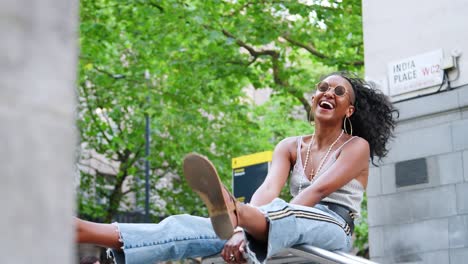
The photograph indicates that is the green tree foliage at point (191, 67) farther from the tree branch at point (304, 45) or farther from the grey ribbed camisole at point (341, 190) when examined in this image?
the grey ribbed camisole at point (341, 190)

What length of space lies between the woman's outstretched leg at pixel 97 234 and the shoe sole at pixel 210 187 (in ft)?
1.87

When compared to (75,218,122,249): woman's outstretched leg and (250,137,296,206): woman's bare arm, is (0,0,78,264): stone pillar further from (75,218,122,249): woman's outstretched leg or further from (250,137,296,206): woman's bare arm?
(250,137,296,206): woman's bare arm

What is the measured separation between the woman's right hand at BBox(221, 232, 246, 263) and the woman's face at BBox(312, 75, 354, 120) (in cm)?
150

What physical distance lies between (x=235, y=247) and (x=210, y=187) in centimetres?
50

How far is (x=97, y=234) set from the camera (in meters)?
4.76

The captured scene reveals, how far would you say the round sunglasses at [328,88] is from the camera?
20.0 ft

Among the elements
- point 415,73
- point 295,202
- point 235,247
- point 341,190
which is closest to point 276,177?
point 341,190

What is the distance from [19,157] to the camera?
1.58 metres

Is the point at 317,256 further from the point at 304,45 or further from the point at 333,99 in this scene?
the point at 304,45

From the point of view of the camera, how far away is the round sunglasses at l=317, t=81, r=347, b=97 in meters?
6.09

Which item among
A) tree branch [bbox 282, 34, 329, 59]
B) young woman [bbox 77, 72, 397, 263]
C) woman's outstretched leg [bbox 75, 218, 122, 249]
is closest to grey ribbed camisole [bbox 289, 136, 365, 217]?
young woman [bbox 77, 72, 397, 263]

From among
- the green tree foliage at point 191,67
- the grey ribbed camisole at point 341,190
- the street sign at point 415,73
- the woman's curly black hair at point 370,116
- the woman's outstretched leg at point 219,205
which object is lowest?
the woman's outstretched leg at point 219,205

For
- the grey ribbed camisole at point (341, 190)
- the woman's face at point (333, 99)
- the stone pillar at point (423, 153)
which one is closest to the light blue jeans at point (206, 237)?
the grey ribbed camisole at point (341, 190)

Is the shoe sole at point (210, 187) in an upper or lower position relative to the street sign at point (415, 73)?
lower
